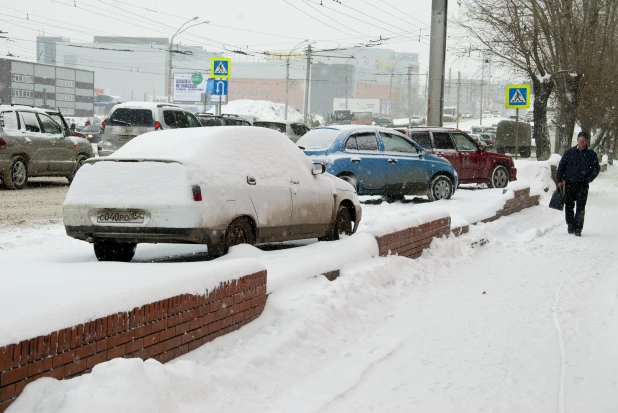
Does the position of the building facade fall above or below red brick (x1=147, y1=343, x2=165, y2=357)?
above

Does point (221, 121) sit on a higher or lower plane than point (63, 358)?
higher

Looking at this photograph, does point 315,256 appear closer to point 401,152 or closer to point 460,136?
point 401,152

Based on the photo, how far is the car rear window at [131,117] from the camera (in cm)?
2247

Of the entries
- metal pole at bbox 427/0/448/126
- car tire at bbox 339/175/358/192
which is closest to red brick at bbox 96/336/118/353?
car tire at bbox 339/175/358/192

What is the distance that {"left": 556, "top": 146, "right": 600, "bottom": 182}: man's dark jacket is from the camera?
13602mm

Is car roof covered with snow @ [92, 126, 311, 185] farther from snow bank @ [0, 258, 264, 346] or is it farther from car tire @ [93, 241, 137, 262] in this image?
snow bank @ [0, 258, 264, 346]

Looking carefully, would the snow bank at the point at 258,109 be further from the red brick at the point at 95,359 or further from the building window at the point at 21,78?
the red brick at the point at 95,359

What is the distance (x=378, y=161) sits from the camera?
16641 millimetres

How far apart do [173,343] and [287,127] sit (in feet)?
84.9

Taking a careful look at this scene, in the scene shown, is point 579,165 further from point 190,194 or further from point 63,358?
point 63,358

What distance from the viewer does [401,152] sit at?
17453 millimetres

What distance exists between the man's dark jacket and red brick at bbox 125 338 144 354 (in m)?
10.5

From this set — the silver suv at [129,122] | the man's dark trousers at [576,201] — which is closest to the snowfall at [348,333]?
the man's dark trousers at [576,201]

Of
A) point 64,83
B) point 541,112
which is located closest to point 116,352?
point 541,112
